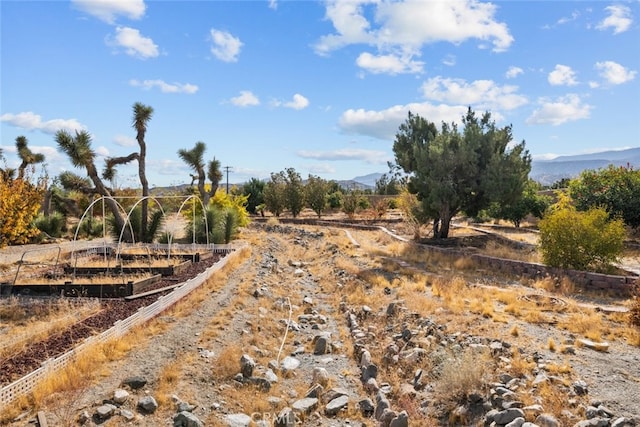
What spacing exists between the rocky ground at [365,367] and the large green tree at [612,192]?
12.4m

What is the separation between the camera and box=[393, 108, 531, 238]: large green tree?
64.3 ft

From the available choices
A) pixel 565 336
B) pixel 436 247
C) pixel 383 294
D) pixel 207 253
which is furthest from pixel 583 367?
pixel 207 253

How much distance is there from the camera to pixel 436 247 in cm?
1953

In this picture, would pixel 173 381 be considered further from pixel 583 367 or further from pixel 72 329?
pixel 583 367

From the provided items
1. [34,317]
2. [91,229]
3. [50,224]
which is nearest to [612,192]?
[34,317]

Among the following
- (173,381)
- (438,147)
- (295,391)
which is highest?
(438,147)

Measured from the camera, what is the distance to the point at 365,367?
7.82m

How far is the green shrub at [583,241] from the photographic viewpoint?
12.8 metres

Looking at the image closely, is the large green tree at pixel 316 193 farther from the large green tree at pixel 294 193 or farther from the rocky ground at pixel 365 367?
the rocky ground at pixel 365 367

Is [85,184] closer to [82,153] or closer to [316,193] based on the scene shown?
[82,153]

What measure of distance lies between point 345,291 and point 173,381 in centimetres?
Answer: 769

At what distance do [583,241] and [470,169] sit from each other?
7746 millimetres

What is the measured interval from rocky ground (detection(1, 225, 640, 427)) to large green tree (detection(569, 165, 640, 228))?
12.4m

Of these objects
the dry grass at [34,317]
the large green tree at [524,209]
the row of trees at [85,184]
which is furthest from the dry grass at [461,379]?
the large green tree at [524,209]
